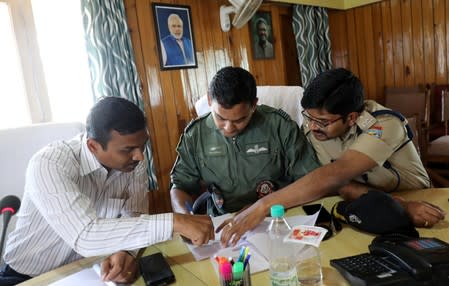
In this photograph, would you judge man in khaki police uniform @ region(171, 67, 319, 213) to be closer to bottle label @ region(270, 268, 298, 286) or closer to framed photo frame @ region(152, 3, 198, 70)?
bottle label @ region(270, 268, 298, 286)

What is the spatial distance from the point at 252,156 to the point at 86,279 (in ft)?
2.74

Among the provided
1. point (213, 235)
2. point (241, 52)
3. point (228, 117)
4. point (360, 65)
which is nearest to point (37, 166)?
point (213, 235)

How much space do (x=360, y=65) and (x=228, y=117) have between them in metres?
3.72

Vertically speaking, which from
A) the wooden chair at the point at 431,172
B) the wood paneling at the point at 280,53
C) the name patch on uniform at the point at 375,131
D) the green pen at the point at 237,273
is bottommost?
the wooden chair at the point at 431,172

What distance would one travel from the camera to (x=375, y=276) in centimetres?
73

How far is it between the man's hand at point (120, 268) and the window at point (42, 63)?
1.56 metres

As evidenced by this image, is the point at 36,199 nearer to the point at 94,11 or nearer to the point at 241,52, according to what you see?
the point at 94,11

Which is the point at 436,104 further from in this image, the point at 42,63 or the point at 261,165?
the point at 42,63

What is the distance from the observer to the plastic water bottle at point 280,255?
768mm

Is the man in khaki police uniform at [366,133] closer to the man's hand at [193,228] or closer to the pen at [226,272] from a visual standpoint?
the man's hand at [193,228]

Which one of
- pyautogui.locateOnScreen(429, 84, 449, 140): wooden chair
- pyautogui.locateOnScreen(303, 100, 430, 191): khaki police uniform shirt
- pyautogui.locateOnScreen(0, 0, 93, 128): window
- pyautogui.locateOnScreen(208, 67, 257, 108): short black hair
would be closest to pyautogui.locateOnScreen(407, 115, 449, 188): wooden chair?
pyautogui.locateOnScreen(303, 100, 430, 191): khaki police uniform shirt

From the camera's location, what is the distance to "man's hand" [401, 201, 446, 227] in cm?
102

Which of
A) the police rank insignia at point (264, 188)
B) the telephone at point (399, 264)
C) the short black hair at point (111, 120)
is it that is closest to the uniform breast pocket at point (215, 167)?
the police rank insignia at point (264, 188)

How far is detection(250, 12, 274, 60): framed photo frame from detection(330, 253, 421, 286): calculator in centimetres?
284
